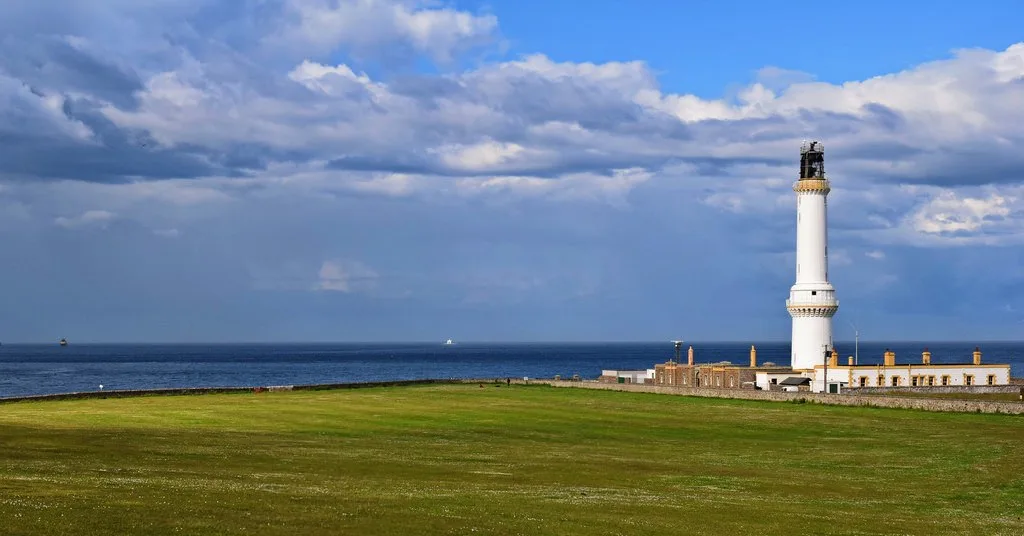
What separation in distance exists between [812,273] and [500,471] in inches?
2964

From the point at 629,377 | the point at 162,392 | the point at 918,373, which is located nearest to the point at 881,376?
the point at 918,373

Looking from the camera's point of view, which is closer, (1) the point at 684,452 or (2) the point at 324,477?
(2) the point at 324,477

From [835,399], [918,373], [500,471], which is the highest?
[918,373]

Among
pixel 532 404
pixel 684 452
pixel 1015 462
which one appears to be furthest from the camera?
pixel 532 404

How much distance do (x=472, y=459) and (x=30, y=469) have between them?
18.7 metres

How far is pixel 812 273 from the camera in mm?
111812

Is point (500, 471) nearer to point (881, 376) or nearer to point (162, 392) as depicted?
point (162, 392)

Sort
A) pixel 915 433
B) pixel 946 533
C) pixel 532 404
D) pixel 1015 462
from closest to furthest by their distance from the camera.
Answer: pixel 946 533
pixel 1015 462
pixel 915 433
pixel 532 404

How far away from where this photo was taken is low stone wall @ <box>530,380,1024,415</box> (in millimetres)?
79625

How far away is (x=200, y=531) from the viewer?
2541 centimetres

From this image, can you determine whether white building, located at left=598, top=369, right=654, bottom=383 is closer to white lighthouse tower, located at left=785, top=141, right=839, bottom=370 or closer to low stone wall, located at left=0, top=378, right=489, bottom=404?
low stone wall, located at left=0, top=378, right=489, bottom=404

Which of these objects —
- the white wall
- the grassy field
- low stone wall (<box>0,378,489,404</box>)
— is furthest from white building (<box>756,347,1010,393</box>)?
→ low stone wall (<box>0,378,489,404</box>)

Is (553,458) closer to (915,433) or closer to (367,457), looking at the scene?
(367,457)

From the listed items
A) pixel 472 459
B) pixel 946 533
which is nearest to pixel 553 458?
pixel 472 459
